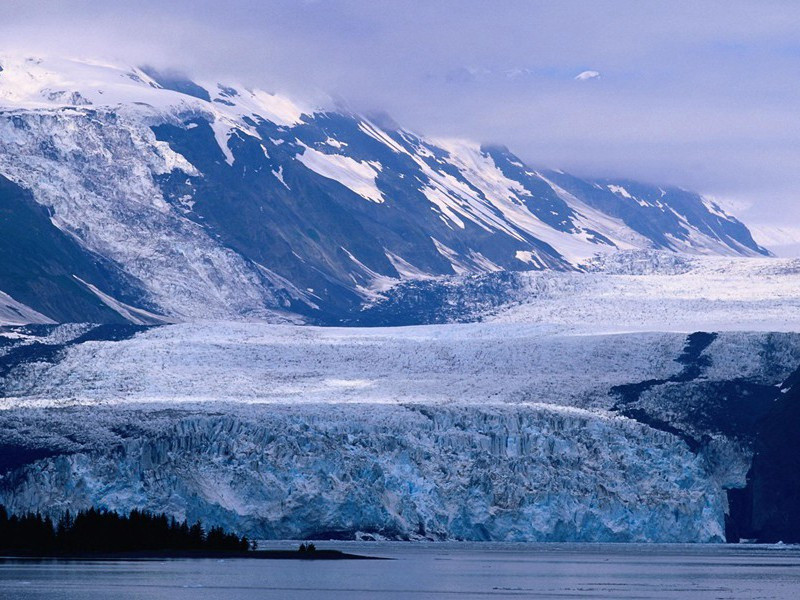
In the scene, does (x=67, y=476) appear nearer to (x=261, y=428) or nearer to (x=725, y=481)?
(x=261, y=428)

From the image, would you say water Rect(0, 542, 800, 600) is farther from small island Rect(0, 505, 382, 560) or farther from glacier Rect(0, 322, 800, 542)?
glacier Rect(0, 322, 800, 542)

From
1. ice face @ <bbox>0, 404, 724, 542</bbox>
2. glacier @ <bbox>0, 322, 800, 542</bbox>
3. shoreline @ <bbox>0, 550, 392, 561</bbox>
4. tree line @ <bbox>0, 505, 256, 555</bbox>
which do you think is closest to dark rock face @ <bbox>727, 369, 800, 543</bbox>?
glacier @ <bbox>0, 322, 800, 542</bbox>

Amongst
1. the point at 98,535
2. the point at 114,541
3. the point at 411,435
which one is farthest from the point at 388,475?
the point at 98,535

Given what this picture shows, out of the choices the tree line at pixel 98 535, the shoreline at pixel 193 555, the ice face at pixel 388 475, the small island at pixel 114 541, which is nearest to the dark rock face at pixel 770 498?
the ice face at pixel 388 475

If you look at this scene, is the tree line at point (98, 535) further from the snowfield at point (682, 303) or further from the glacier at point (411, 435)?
the snowfield at point (682, 303)

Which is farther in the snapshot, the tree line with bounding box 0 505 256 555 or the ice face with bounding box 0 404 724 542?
the ice face with bounding box 0 404 724 542

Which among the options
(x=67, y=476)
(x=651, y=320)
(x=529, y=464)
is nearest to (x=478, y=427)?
(x=529, y=464)
